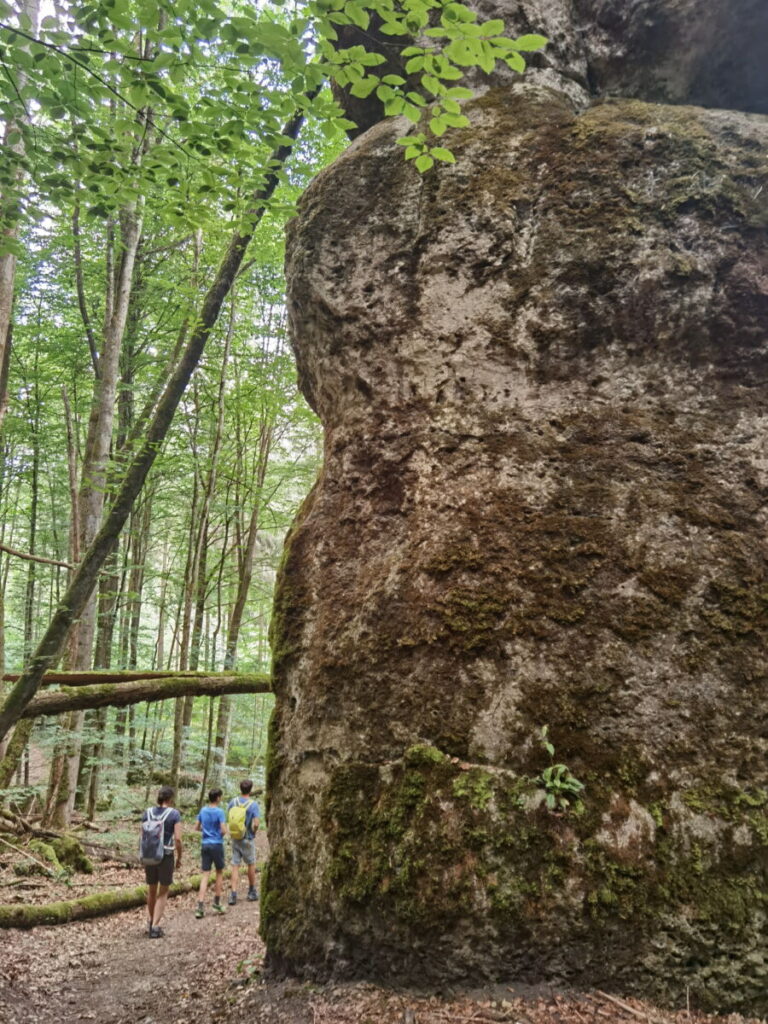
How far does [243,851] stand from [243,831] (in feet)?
1.57

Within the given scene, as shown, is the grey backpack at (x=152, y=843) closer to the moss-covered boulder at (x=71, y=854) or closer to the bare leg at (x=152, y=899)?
the bare leg at (x=152, y=899)

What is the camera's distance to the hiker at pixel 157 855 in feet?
23.7

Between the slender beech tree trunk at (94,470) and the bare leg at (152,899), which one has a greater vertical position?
the slender beech tree trunk at (94,470)

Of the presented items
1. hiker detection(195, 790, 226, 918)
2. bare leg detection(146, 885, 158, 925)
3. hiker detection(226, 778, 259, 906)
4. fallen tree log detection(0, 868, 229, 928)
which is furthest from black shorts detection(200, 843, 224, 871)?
fallen tree log detection(0, 868, 229, 928)

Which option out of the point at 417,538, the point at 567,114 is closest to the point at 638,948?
the point at 417,538

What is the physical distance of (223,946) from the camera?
20.1ft

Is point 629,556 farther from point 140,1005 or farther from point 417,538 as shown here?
point 140,1005

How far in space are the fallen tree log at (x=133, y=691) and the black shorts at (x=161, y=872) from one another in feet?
6.27

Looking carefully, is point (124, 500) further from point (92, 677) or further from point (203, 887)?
point (203, 887)

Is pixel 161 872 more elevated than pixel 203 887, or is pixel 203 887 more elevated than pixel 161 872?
pixel 161 872

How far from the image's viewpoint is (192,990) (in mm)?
4516

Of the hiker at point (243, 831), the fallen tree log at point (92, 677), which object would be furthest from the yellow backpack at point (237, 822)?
the fallen tree log at point (92, 677)

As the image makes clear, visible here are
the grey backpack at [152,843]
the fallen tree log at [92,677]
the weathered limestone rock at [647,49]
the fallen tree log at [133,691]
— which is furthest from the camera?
the fallen tree log at [92,677]

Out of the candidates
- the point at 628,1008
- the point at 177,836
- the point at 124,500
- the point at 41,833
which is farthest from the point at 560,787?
the point at 41,833
